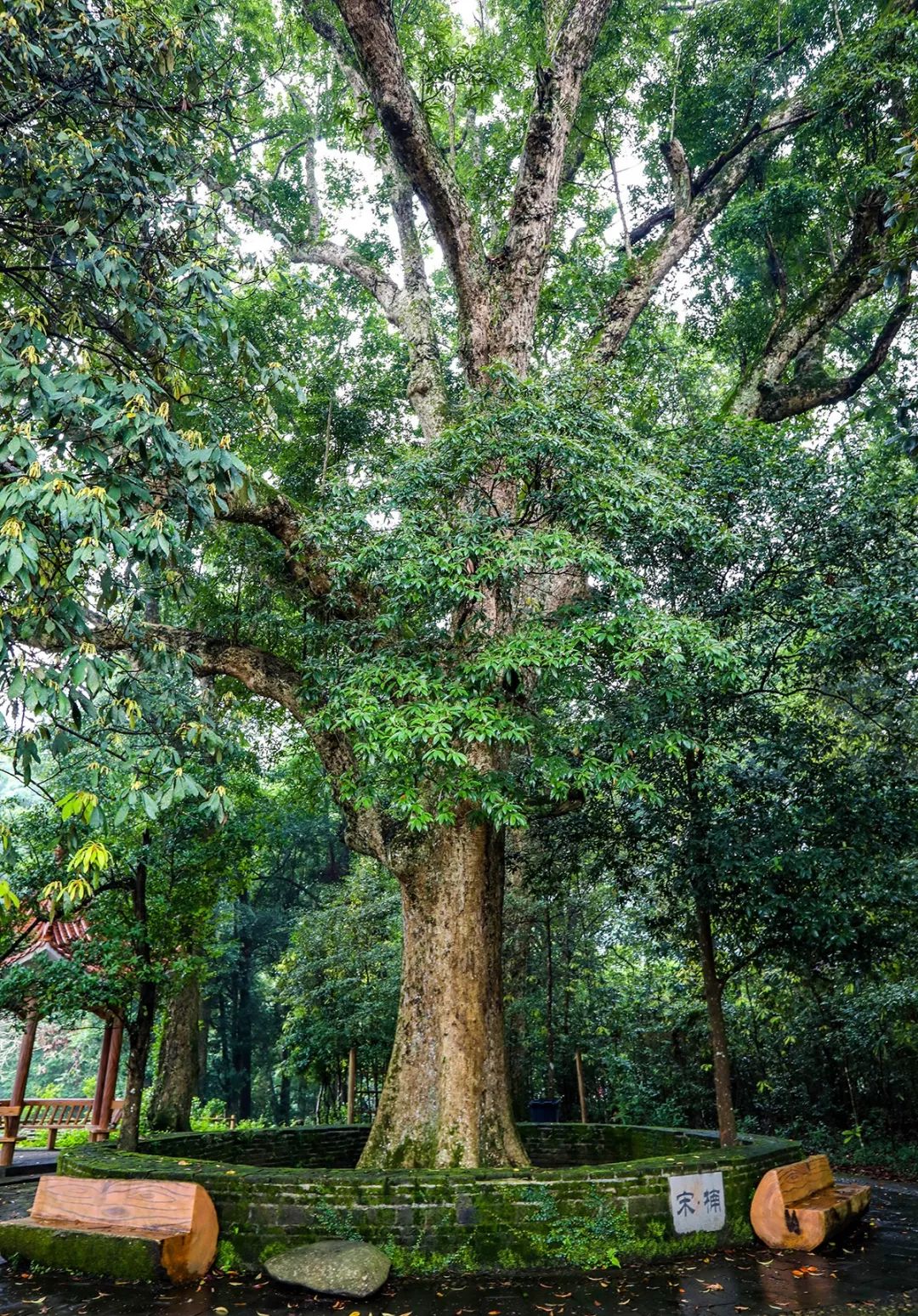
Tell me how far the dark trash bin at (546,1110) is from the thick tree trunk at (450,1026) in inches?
175

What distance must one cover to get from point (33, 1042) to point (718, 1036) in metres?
8.76

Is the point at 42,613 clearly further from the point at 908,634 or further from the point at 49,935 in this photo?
the point at 49,935

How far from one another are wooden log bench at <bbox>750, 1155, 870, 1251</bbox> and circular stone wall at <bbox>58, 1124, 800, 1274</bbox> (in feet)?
0.46

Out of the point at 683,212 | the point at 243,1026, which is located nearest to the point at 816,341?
the point at 683,212

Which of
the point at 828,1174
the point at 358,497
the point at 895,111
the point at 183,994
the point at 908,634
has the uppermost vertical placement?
the point at 895,111

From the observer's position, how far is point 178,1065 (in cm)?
1350

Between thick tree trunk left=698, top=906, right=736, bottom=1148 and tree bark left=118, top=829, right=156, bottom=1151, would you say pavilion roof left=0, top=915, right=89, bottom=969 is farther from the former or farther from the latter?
thick tree trunk left=698, top=906, right=736, bottom=1148

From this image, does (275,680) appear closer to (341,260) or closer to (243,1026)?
(341,260)

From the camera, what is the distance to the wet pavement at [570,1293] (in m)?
4.83

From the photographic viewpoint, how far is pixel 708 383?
51.9ft

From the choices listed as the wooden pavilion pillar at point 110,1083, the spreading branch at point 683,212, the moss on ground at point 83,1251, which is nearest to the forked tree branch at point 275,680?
the moss on ground at point 83,1251

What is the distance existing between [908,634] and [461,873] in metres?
4.10

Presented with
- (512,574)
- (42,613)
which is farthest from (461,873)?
(42,613)

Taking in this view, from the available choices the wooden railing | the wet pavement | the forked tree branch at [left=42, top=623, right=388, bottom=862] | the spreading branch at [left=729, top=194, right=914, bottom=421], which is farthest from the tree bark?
the spreading branch at [left=729, top=194, right=914, bottom=421]
